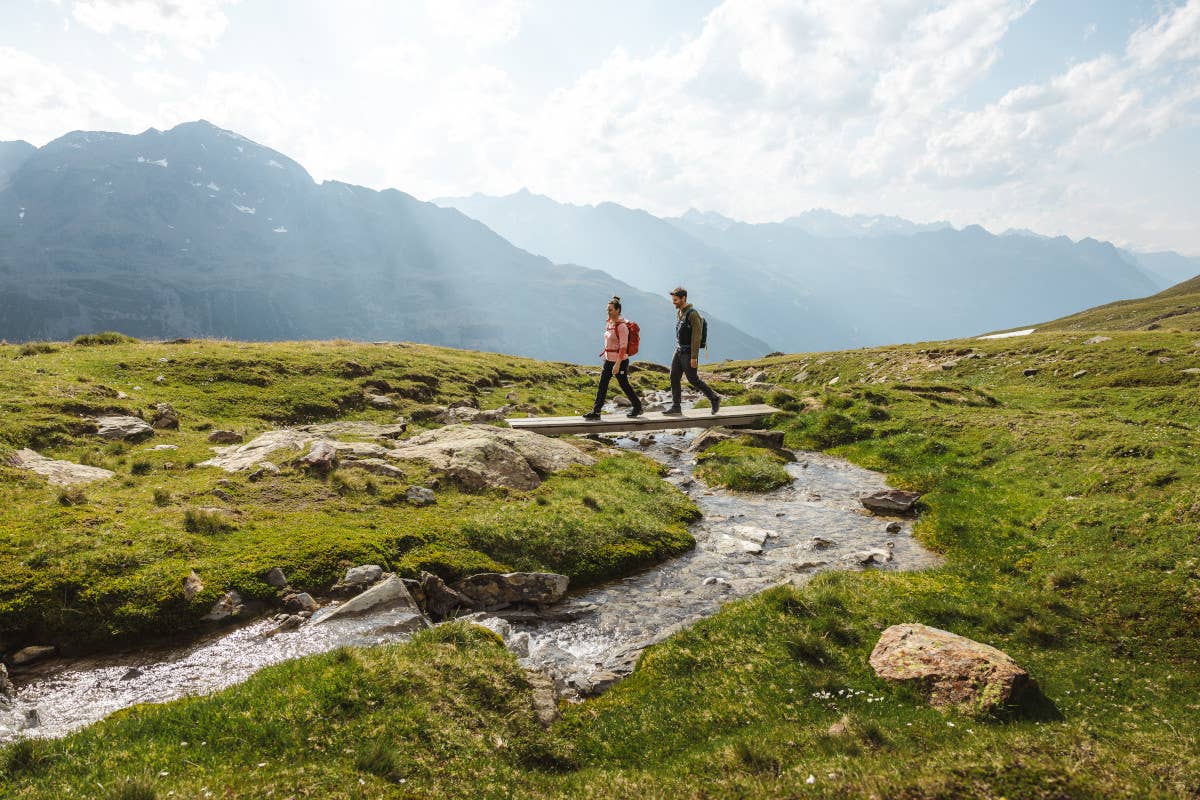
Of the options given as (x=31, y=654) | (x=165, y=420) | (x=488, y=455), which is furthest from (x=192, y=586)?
(x=165, y=420)

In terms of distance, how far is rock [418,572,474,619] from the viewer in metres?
12.4

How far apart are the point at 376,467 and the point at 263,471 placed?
10.1 feet

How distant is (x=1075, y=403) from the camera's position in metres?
31.4

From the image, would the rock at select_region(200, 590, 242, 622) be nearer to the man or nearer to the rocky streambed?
the rocky streambed

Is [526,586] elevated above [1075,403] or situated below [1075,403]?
below

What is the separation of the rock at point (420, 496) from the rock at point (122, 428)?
11096 millimetres

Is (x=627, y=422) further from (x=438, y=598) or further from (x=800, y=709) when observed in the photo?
(x=800, y=709)

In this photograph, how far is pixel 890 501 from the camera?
752 inches

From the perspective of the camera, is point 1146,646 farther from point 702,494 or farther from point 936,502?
point 702,494

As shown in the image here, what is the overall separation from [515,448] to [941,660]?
602 inches

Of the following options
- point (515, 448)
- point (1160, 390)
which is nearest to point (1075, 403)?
point (1160, 390)

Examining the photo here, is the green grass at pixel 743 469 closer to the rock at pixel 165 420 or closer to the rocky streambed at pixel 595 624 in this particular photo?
the rocky streambed at pixel 595 624

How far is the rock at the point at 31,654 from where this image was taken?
30.3 feet

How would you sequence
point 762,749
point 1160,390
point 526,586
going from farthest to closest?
1. point 1160,390
2. point 526,586
3. point 762,749
